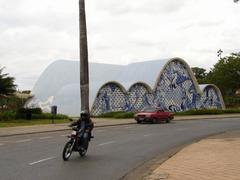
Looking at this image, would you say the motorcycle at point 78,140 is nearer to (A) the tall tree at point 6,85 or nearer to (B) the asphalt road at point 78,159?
(B) the asphalt road at point 78,159

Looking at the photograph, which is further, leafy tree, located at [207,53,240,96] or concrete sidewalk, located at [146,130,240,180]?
leafy tree, located at [207,53,240,96]

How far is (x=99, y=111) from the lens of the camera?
53375mm

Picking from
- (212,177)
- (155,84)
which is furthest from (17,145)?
(155,84)

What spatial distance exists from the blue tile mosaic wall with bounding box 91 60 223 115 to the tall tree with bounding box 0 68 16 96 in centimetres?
1228

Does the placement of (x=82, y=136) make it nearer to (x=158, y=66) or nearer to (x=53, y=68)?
(x=158, y=66)

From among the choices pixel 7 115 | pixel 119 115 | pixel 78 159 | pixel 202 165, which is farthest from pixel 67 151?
pixel 119 115

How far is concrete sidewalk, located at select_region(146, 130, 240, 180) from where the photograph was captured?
11.0m

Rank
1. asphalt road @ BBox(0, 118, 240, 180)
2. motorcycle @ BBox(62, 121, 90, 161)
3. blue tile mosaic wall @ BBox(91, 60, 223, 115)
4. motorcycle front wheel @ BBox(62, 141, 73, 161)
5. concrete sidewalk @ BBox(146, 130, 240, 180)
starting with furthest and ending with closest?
blue tile mosaic wall @ BBox(91, 60, 223, 115)
motorcycle @ BBox(62, 121, 90, 161)
motorcycle front wheel @ BBox(62, 141, 73, 161)
asphalt road @ BBox(0, 118, 240, 180)
concrete sidewalk @ BBox(146, 130, 240, 180)

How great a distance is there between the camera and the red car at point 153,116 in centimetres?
4034

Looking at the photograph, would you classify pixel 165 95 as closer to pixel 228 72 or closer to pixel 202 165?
pixel 228 72

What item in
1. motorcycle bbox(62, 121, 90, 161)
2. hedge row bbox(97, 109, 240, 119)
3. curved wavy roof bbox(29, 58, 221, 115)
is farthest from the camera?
curved wavy roof bbox(29, 58, 221, 115)

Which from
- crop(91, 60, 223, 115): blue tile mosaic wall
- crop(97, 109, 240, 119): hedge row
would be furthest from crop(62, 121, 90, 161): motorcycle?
crop(91, 60, 223, 115): blue tile mosaic wall

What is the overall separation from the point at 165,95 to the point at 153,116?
21.2 meters

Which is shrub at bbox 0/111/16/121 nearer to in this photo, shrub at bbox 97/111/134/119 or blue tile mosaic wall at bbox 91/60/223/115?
shrub at bbox 97/111/134/119
